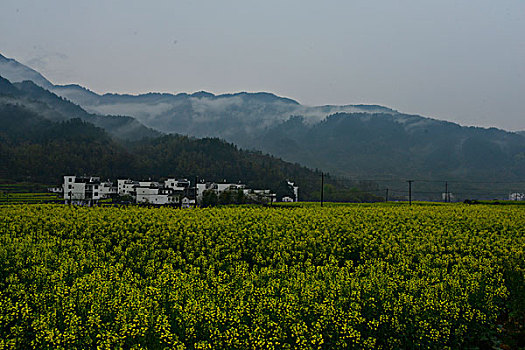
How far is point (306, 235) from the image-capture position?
57.1 ft

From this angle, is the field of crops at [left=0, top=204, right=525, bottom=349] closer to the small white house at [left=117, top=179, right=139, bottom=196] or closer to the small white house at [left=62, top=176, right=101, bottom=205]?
the small white house at [left=62, top=176, right=101, bottom=205]

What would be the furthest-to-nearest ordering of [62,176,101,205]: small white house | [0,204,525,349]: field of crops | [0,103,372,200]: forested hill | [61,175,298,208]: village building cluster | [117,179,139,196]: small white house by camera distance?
→ [117,179,139,196]: small white house < [0,103,372,200]: forested hill < [62,176,101,205]: small white house < [61,175,298,208]: village building cluster < [0,204,525,349]: field of crops

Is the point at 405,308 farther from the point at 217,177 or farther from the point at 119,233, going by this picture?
the point at 217,177

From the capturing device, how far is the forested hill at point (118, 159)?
89.9m

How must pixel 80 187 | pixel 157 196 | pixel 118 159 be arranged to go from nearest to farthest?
pixel 80 187 → pixel 157 196 → pixel 118 159

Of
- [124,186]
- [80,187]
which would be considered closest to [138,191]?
[124,186]

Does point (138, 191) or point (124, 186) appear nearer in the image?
point (138, 191)

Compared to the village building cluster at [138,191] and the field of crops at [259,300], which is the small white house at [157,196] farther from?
the field of crops at [259,300]

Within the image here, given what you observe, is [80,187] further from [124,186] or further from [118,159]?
[118,159]

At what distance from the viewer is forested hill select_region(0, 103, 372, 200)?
89875 mm

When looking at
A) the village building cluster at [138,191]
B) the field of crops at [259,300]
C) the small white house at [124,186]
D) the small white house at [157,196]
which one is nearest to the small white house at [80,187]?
the village building cluster at [138,191]

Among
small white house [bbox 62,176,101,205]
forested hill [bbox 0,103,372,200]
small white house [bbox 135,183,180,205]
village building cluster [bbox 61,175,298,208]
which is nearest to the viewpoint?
village building cluster [bbox 61,175,298,208]

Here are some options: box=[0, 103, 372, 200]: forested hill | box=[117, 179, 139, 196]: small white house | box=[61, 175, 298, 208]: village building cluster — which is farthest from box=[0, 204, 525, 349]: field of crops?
box=[117, 179, 139, 196]: small white house

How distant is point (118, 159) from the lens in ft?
346
